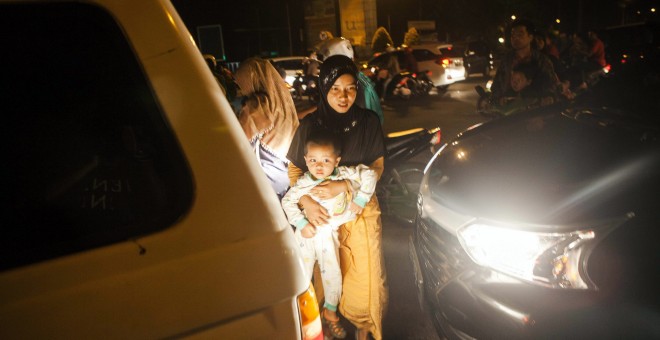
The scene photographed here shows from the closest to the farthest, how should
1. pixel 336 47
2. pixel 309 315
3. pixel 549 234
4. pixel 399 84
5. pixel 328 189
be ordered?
1. pixel 309 315
2. pixel 549 234
3. pixel 328 189
4. pixel 336 47
5. pixel 399 84

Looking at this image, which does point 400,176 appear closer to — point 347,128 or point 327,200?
point 347,128

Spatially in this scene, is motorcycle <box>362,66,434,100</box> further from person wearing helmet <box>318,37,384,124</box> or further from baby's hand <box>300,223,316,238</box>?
baby's hand <box>300,223,316,238</box>

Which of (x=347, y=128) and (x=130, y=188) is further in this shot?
(x=347, y=128)

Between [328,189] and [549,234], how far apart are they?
1.08 meters

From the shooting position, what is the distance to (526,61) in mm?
4672

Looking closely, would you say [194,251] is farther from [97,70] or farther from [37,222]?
[97,70]

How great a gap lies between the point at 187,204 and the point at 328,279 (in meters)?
1.61

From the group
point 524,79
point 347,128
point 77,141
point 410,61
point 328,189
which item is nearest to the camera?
point 77,141

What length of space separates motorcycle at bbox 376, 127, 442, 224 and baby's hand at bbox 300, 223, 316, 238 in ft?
6.99

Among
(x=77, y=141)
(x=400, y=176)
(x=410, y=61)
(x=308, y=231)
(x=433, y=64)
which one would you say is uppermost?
(x=77, y=141)

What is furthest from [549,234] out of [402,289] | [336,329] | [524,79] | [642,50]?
[524,79]

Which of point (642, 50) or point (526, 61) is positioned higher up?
point (642, 50)

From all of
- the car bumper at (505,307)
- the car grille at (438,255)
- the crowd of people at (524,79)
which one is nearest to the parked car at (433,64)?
the crowd of people at (524,79)

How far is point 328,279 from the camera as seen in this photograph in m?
2.66
